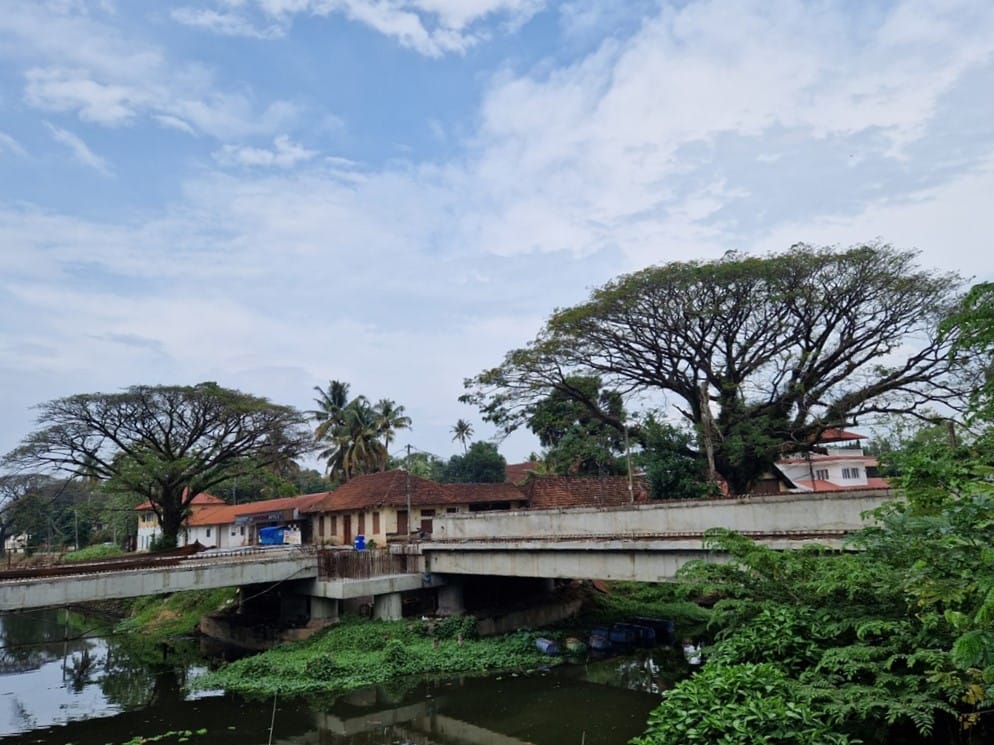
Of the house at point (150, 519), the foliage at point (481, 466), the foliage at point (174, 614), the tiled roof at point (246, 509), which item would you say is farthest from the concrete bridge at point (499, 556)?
the house at point (150, 519)

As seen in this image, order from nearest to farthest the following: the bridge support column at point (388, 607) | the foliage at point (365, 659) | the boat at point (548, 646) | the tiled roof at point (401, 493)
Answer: the foliage at point (365, 659)
the boat at point (548, 646)
the bridge support column at point (388, 607)
the tiled roof at point (401, 493)

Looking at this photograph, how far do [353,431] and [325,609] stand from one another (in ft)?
95.3

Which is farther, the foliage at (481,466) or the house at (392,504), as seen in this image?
the foliage at (481,466)

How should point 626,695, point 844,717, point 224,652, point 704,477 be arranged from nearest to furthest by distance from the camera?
point 844,717 < point 626,695 < point 224,652 < point 704,477

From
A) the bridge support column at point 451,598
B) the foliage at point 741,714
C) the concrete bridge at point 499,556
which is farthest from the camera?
the bridge support column at point 451,598

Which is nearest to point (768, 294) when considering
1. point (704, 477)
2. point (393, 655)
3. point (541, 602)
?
point (704, 477)

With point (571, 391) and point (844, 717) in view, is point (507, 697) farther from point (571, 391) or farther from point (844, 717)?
point (571, 391)

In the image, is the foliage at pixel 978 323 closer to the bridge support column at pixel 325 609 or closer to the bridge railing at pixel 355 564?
the bridge railing at pixel 355 564

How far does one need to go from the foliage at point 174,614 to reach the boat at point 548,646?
16.5 m

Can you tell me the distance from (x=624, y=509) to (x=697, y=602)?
10952mm

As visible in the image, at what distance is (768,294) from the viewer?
27844mm

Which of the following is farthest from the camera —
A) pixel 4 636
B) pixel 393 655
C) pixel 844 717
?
pixel 4 636

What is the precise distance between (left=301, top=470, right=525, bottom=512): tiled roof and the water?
14613 millimetres

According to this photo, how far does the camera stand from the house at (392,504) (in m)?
36.2
